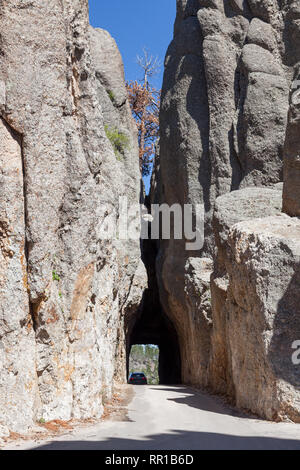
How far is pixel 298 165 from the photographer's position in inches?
434

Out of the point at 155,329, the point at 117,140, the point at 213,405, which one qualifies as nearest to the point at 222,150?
the point at 117,140

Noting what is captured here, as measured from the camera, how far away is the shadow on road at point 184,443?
19.1ft

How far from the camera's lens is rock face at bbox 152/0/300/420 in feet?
43.2

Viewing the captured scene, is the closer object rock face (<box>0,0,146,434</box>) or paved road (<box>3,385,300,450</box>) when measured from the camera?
paved road (<box>3,385,300,450</box>)

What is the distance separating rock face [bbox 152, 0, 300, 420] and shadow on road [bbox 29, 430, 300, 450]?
4.38 metres

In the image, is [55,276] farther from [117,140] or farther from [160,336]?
[160,336]

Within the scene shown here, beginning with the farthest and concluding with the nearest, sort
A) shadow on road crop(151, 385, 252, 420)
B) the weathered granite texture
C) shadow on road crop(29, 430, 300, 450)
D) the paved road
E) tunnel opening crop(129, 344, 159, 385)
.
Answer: tunnel opening crop(129, 344, 159, 385) → shadow on road crop(151, 385, 252, 420) → the weathered granite texture → the paved road → shadow on road crop(29, 430, 300, 450)

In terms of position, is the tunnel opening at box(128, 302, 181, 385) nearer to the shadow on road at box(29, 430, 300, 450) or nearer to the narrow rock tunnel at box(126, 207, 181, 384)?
the narrow rock tunnel at box(126, 207, 181, 384)

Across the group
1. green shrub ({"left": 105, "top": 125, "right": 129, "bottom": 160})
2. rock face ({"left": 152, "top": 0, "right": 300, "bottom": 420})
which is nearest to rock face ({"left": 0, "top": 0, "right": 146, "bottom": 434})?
rock face ({"left": 152, "top": 0, "right": 300, "bottom": 420})

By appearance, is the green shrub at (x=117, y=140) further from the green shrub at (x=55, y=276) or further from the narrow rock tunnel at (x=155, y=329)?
the green shrub at (x=55, y=276)

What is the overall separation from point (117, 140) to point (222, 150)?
415cm

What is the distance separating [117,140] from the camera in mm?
20266

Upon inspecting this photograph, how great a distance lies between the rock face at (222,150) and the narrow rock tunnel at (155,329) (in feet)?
11.9

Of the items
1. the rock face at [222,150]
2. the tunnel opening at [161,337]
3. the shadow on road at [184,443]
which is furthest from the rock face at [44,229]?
the tunnel opening at [161,337]
